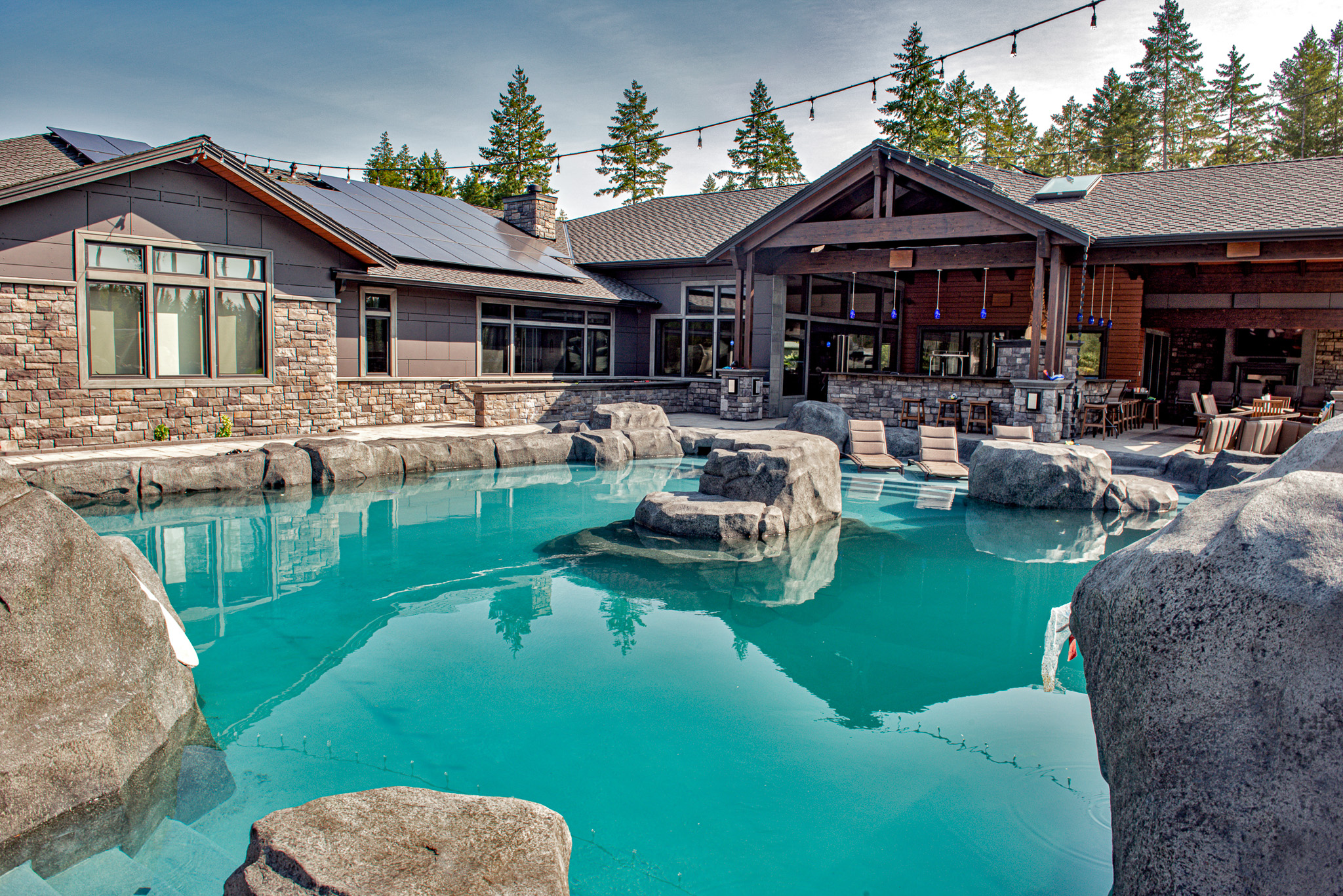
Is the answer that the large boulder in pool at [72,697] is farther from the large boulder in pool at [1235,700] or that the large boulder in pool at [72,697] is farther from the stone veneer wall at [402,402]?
the stone veneer wall at [402,402]

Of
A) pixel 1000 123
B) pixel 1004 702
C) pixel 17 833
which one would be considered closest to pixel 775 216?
pixel 1004 702

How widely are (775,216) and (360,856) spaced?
14.5m

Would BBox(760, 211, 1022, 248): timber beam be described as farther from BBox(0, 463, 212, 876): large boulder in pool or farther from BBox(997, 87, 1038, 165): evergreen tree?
BBox(997, 87, 1038, 165): evergreen tree

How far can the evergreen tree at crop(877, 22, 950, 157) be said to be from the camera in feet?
106

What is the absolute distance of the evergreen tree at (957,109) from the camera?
32844 mm

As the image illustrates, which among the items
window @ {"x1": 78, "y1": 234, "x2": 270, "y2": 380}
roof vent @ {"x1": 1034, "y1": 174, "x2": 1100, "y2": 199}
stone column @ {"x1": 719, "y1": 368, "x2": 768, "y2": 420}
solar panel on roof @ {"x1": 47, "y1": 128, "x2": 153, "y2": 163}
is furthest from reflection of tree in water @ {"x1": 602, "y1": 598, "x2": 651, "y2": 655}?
roof vent @ {"x1": 1034, "y1": 174, "x2": 1100, "y2": 199}

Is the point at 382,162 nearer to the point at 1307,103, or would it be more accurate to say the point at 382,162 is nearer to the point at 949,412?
the point at 949,412

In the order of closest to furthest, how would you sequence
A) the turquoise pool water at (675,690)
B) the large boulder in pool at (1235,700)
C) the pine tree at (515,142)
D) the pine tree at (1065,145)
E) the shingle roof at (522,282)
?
the large boulder in pool at (1235,700) → the turquoise pool water at (675,690) → the shingle roof at (522,282) → the pine tree at (515,142) → the pine tree at (1065,145)

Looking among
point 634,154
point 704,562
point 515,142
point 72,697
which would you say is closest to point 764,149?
point 634,154

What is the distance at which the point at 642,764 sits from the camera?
4.04 m

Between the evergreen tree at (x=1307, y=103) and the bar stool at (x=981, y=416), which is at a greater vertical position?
the evergreen tree at (x=1307, y=103)

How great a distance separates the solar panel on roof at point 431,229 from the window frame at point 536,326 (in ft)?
2.16

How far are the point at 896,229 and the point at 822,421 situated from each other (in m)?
3.79

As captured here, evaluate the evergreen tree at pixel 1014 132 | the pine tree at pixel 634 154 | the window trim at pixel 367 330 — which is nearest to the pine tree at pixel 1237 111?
the evergreen tree at pixel 1014 132
